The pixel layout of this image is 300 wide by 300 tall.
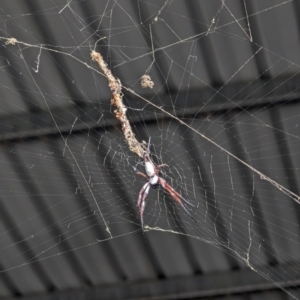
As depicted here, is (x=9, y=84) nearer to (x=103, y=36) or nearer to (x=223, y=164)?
(x=103, y=36)

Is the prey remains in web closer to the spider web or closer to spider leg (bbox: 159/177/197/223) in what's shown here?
spider leg (bbox: 159/177/197/223)

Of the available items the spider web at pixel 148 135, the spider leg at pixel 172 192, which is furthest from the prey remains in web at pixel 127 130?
the spider web at pixel 148 135

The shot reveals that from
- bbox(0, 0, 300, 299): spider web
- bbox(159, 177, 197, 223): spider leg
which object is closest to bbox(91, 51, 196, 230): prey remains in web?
bbox(159, 177, 197, 223): spider leg

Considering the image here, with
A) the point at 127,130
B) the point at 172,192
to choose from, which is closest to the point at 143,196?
the point at 172,192

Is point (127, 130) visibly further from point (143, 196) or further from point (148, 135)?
point (143, 196)

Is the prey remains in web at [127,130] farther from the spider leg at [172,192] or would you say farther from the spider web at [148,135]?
the spider web at [148,135]

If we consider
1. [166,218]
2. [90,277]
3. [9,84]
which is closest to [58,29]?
[9,84]

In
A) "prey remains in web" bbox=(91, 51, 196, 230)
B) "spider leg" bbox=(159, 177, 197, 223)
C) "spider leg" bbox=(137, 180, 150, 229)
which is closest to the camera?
"prey remains in web" bbox=(91, 51, 196, 230)

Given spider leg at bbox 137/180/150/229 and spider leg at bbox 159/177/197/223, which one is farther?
spider leg at bbox 137/180/150/229
